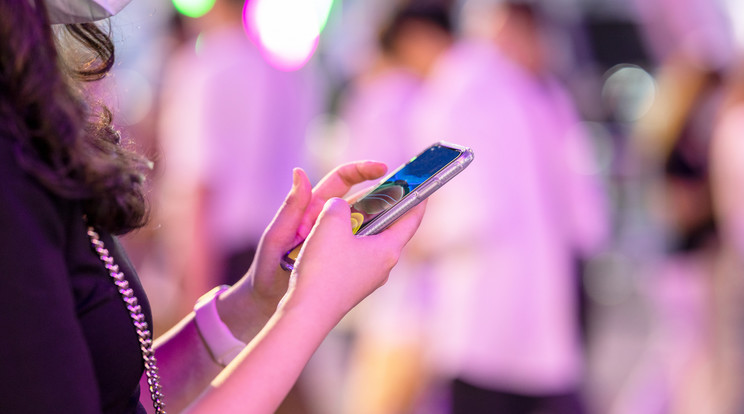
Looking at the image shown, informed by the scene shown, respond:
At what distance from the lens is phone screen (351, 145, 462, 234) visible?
1.06 meters

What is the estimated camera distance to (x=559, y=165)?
2.68 meters

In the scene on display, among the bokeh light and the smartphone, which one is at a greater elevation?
the smartphone

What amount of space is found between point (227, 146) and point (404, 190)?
180 centimetres

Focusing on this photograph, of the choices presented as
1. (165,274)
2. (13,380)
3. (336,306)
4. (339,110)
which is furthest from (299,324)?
(339,110)

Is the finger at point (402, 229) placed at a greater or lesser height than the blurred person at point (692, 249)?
greater

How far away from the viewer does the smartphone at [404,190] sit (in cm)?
104

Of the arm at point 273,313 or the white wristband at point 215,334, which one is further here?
the white wristband at point 215,334

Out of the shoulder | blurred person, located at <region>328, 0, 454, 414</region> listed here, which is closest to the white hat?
the shoulder

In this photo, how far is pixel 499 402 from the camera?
2.51m

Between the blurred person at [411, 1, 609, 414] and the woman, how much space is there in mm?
1435

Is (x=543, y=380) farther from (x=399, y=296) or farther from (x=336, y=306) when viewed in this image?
(x=336, y=306)

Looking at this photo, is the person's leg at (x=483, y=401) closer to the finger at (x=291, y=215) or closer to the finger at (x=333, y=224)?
the finger at (x=291, y=215)

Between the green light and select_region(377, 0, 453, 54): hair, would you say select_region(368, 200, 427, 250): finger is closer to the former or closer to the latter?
select_region(377, 0, 453, 54): hair

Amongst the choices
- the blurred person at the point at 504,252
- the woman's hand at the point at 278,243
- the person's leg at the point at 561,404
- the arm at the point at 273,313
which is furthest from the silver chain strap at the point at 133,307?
the person's leg at the point at 561,404
